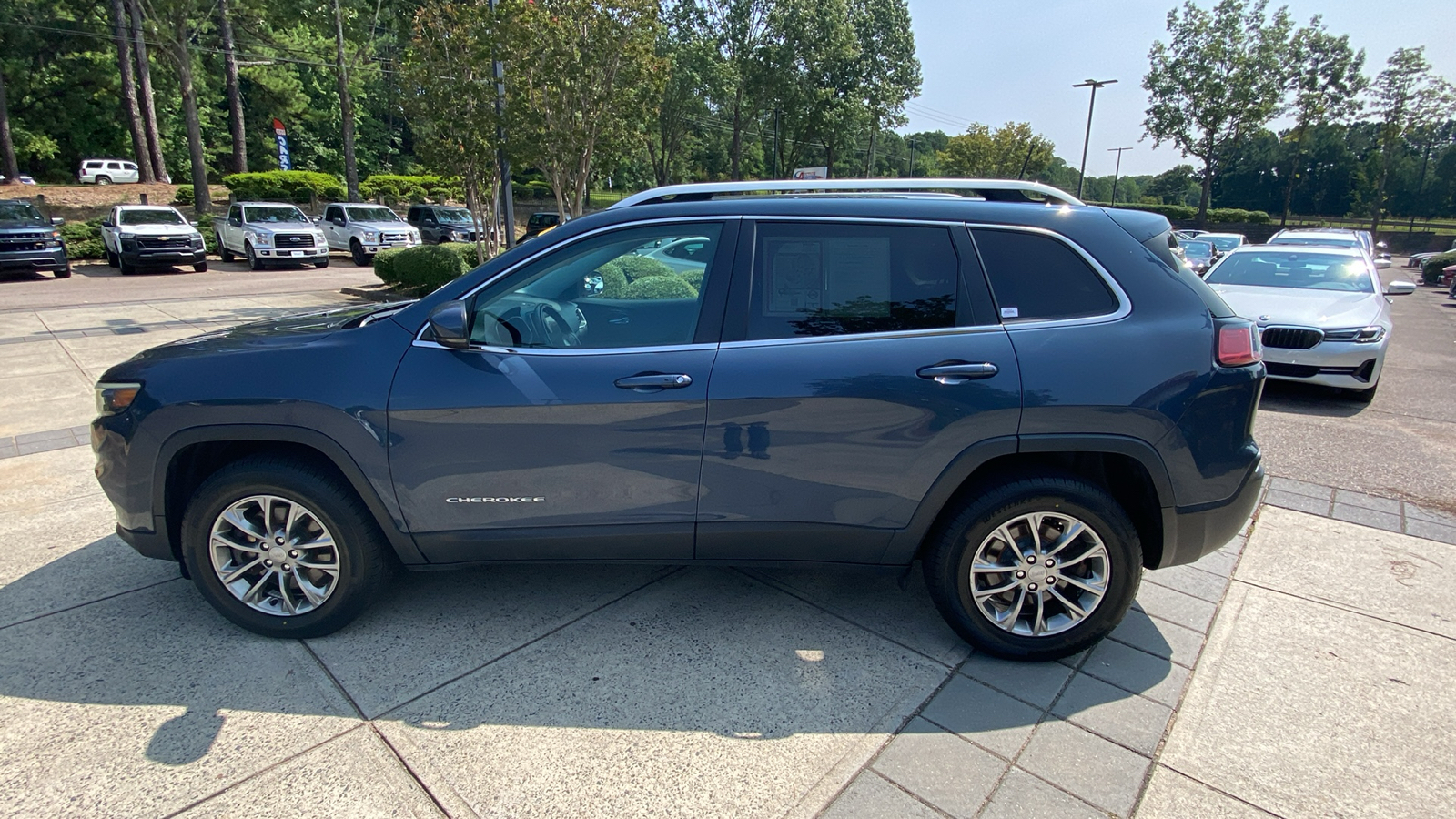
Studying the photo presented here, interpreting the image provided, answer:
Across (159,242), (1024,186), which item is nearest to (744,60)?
(159,242)

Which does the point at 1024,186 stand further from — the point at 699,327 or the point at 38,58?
the point at 38,58

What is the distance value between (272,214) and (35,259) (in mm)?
5618

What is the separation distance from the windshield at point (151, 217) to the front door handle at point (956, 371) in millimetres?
22231

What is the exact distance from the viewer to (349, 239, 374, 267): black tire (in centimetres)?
2206

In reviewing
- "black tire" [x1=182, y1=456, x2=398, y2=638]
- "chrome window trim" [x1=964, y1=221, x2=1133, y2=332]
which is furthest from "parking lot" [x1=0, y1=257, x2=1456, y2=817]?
"chrome window trim" [x1=964, y1=221, x2=1133, y2=332]

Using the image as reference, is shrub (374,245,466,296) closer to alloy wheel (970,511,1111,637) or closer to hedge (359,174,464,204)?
alloy wheel (970,511,1111,637)

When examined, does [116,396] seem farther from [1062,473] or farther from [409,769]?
[1062,473]

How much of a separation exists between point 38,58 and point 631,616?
49.8m

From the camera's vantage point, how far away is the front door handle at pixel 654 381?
109 inches

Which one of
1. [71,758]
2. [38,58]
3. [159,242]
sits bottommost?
[71,758]

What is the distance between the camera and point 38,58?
36594 millimetres

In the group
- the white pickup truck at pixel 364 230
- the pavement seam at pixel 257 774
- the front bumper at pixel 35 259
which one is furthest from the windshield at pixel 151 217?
the pavement seam at pixel 257 774

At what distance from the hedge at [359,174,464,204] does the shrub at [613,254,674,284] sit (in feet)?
113

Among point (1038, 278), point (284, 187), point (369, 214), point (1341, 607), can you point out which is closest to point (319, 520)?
point (1038, 278)
